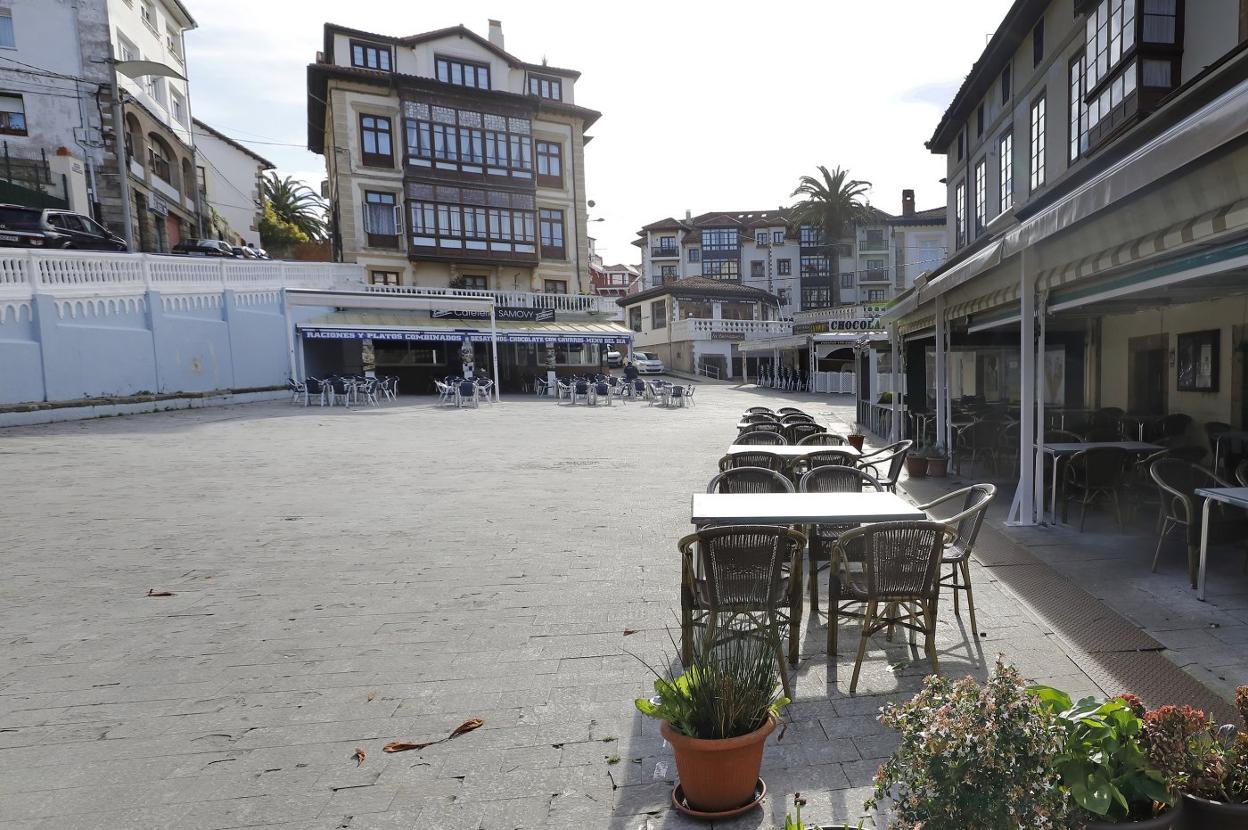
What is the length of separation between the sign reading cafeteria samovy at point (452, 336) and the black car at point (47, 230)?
6806 millimetres

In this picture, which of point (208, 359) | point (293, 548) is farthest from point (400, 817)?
point (208, 359)

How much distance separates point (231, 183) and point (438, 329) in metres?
31.8

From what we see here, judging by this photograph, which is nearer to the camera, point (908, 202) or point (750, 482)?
point (750, 482)

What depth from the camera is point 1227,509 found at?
4.67m

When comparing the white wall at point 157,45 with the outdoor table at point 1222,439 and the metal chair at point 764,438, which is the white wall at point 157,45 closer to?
the metal chair at point 764,438

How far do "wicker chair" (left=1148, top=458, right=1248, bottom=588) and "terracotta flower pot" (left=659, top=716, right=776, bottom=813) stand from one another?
3.98m

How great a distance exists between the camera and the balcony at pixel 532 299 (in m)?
29.8

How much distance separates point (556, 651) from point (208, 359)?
21.3 m

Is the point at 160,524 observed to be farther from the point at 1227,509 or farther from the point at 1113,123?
the point at 1113,123

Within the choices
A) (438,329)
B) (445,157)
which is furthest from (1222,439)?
(445,157)

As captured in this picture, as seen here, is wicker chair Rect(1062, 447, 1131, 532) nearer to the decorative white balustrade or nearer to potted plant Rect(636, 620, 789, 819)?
potted plant Rect(636, 620, 789, 819)

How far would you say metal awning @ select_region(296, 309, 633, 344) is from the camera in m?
25.8

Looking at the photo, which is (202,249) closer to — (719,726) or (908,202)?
(719,726)

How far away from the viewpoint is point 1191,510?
4.51m
